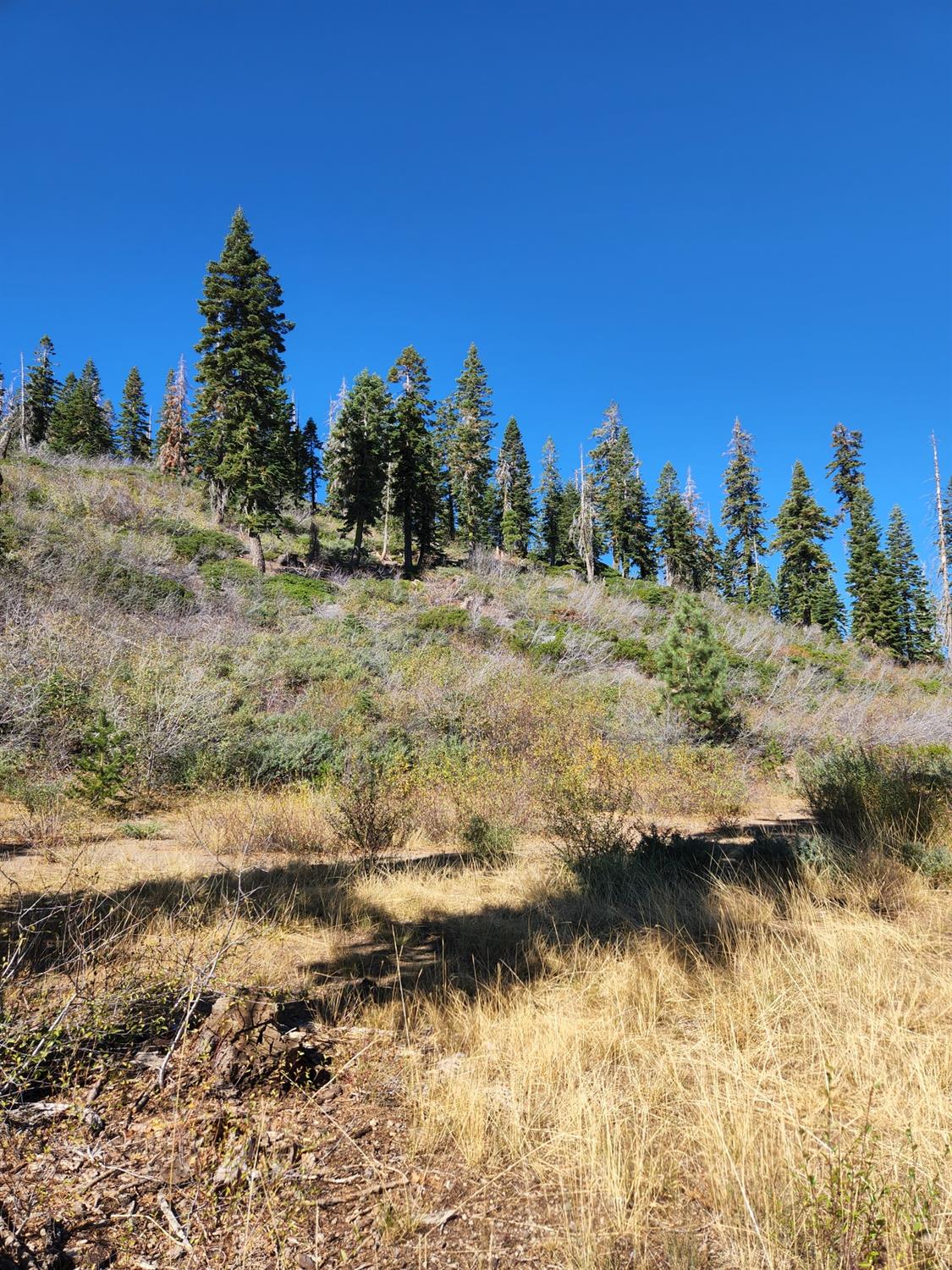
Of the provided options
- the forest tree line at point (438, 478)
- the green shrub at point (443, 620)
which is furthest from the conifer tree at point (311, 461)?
the green shrub at point (443, 620)

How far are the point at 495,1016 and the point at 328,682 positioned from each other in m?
9.94

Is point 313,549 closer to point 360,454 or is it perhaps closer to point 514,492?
point 360,454

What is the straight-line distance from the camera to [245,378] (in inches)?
1081

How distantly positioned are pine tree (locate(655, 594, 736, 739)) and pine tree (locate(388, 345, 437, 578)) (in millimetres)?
25483

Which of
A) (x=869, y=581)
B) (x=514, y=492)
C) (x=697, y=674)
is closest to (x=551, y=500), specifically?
(x=514, y=492)

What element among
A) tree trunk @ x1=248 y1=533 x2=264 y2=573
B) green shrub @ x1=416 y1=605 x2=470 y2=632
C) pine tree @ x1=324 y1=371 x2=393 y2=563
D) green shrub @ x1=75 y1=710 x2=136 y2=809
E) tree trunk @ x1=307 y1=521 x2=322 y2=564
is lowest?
green shrub @ x1=75 y1=710 x2=136 y2=809

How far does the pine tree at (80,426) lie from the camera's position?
44656 millimetres

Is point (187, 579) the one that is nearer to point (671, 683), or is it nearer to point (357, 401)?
point (671, 683)

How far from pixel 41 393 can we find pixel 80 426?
12.2 meters

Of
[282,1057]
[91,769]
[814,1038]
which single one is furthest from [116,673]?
[814,1038]

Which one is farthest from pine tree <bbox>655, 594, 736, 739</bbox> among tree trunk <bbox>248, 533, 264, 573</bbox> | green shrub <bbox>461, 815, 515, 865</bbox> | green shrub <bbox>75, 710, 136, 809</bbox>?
tree trunk <bbox>248, 533, 264, 573</bbox>

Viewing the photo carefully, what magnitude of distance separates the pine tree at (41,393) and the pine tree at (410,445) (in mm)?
34044

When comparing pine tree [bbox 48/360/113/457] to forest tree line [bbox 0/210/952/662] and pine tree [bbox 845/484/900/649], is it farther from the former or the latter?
pine tree [bbox 845/484/900/649]

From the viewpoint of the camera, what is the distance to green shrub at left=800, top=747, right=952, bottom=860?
6207 millimetres
